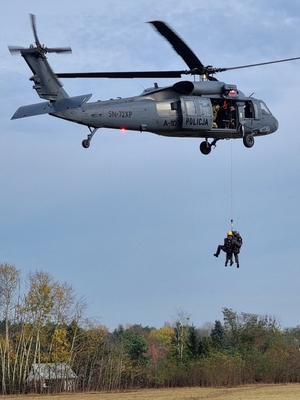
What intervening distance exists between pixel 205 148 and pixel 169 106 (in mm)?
3124

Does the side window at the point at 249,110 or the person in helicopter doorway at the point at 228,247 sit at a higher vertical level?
the side window at the point at 249,110

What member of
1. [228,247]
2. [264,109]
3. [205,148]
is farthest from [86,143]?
[264,109]

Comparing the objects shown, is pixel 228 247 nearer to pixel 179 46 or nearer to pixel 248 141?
pixel 248 141

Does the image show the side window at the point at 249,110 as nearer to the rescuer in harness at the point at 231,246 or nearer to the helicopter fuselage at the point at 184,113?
the helicopter fuselage at the point at 184,113

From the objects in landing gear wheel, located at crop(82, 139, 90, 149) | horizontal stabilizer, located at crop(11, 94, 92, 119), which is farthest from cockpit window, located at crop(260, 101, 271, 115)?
horizontal stabilizer, located at crop(11, 94, 92, 119)

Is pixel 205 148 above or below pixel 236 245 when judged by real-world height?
above

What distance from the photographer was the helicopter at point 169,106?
24391mm

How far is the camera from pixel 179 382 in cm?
6178

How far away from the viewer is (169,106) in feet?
88.7

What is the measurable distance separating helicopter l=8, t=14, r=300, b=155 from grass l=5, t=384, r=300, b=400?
19964 millimetres

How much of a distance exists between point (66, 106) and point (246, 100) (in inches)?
317

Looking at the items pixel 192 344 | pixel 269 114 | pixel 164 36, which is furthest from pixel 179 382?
pixel 164 36

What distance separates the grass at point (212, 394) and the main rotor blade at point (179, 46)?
22.6 meters

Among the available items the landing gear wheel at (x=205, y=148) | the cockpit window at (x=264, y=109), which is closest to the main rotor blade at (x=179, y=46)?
the landing gear wheel at (x=205, y=148)
